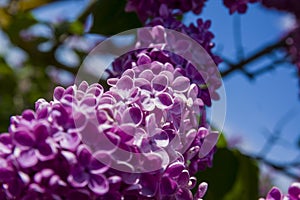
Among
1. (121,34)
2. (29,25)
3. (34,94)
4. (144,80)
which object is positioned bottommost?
(34,94)

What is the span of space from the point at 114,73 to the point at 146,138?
0.28 metres

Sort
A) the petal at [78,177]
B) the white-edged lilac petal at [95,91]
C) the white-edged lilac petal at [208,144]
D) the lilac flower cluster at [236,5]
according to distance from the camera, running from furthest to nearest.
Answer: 1. the lilac flower cluster at [236,5]
2. the white-edged lilac petal at [208,144]
3. the white-edged lilac petal at [95,91]
4. the petal at [78,177]

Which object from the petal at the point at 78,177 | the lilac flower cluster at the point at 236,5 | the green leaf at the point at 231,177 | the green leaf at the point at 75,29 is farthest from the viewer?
the green leaf at the point at 75,29

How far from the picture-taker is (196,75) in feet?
3.26

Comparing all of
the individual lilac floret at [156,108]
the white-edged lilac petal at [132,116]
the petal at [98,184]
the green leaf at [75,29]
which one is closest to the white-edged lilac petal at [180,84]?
the individual lilac floret at [156,108]

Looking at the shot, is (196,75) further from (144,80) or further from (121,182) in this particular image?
(121,182)

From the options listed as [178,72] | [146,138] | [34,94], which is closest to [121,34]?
[178,72]

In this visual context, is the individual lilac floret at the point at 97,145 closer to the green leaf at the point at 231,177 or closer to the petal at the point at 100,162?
the petal at the point at 100,162

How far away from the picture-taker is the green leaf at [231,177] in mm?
1336

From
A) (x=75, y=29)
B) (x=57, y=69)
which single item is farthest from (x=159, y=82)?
(x=57, y=69)

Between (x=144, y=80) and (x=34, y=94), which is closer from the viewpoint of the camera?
(x=144, y=80)

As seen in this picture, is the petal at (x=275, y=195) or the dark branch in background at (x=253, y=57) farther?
the dark branch in background at (x=253, y=57)

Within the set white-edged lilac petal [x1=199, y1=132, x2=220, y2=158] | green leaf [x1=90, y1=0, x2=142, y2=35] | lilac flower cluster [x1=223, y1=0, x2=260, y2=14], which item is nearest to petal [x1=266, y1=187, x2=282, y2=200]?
white-edged lilac petal [x1=199, y1=132, x2=220, y2=158]

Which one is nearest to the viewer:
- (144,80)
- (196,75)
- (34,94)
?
(144,80)
